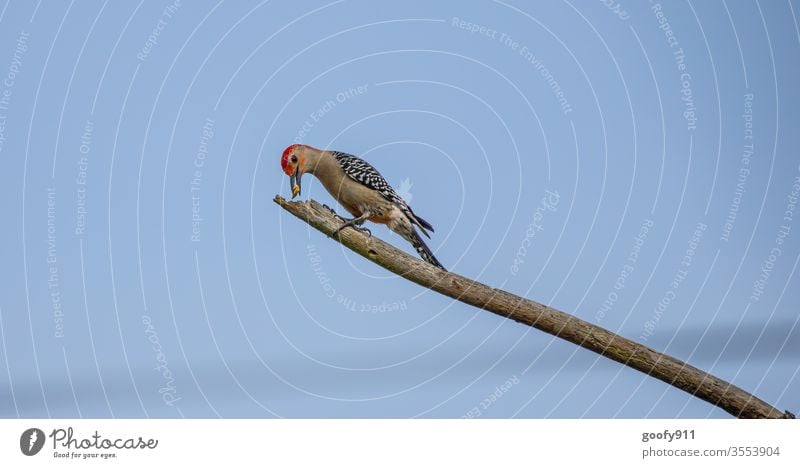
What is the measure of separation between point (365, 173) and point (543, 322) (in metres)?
3.64

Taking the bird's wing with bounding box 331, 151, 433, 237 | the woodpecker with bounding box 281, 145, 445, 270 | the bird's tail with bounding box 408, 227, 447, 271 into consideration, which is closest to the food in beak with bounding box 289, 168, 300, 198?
the woodpecker with bounding box 281, 145, 445, 270

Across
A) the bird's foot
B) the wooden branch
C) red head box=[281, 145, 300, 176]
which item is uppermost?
red head box=[281, 145, 300, 176]

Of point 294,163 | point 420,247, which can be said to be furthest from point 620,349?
point 294,163

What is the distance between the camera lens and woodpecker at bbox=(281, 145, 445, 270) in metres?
11.6

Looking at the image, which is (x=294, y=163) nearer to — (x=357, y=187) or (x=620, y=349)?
(x=357, y=187)

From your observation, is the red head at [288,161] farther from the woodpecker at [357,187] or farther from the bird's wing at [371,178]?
the bird's wing at [371,178]

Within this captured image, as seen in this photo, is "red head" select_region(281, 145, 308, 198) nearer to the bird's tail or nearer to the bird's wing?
the bird's wing

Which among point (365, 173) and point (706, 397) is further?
point (365, 173)

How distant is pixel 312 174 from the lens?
1221cm

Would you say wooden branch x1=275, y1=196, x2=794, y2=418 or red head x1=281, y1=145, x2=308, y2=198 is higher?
red head x1=281, y1=145, x2=308, y2=198

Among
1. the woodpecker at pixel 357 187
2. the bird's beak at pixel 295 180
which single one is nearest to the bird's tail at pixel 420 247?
the woodpecker at pixel 357 187
